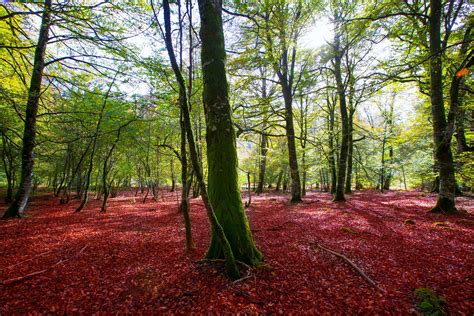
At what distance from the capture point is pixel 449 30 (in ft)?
28.0

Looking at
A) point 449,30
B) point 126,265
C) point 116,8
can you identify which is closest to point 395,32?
point 449,30

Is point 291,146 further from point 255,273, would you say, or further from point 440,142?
point 255,273

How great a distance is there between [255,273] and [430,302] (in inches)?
89.8

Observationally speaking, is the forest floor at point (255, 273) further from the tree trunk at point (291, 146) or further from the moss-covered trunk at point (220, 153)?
the tree trunk at point (291, 146)

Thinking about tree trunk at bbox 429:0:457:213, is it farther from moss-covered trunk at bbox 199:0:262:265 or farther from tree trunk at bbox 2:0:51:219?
tree trunk at bbox 2:0:51:219

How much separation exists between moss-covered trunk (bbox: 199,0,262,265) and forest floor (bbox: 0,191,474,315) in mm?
595

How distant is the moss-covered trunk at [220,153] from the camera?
3582mm

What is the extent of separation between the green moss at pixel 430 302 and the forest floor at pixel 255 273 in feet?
0.28

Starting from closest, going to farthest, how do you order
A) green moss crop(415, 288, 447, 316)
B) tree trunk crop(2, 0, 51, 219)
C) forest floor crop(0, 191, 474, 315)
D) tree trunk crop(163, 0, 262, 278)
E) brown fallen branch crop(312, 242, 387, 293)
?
green moss crop(415, 288, 447, 316)
forest floor crop(0, 191, 474, 315)
brown fallen branch crop(312, 242, 387, 293)
tree trunk crop(163, 0, 262, 278)
tree trunk crop(2, 0, 51, 219)

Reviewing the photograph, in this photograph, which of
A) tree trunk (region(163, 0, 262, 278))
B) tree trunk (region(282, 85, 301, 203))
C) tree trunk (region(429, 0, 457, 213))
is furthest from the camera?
tree trunk (region(282, 85, 301, 203))

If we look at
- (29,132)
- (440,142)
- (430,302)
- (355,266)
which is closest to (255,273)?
(355,266)

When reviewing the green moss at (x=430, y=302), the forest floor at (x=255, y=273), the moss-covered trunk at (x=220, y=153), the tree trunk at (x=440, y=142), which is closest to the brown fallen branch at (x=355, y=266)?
the forest floor at (x=255, y=273)

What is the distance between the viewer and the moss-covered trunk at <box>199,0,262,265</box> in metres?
3.58

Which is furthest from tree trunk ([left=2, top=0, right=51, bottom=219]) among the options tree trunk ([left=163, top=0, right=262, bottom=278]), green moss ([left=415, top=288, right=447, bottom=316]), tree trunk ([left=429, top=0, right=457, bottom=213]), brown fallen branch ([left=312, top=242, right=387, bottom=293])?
tree trunk ([left=429, top=0, right=457, bottom=213])
